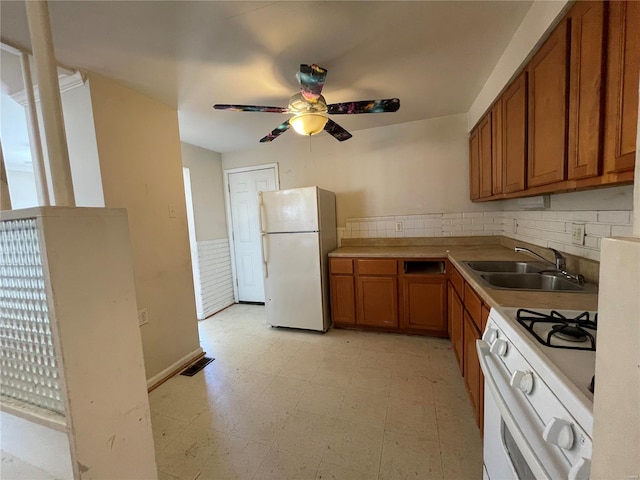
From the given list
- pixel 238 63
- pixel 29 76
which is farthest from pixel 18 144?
pixel 238 63

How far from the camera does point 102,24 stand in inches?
53.6

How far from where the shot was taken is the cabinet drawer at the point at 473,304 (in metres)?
1.44

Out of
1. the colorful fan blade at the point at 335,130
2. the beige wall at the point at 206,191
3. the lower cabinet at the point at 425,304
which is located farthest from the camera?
the beige wall at the point at 206,191

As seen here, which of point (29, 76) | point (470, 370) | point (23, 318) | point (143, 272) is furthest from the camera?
point (143, 272)

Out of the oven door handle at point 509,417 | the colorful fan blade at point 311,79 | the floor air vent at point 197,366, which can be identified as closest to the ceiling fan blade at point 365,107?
the colorful fan blade at point 311,79

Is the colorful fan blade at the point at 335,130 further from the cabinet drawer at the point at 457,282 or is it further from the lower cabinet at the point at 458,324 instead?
the lower cabinet at the point at 458,324

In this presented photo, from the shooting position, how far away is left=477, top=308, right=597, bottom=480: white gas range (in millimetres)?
563

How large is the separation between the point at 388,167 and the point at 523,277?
6.29 ft

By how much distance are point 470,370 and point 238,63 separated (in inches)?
96.3

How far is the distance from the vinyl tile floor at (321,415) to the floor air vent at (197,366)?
0.05 meters

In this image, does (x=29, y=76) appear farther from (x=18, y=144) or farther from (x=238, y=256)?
(x=238, y=256)

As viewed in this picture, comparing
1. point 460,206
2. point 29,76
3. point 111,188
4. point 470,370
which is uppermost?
point 29,76

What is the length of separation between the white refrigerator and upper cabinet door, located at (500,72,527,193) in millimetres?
1643

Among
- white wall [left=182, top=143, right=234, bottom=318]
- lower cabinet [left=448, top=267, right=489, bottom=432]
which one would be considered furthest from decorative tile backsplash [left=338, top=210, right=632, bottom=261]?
white wall [left=182, top=143, right=234, bottom=318]
